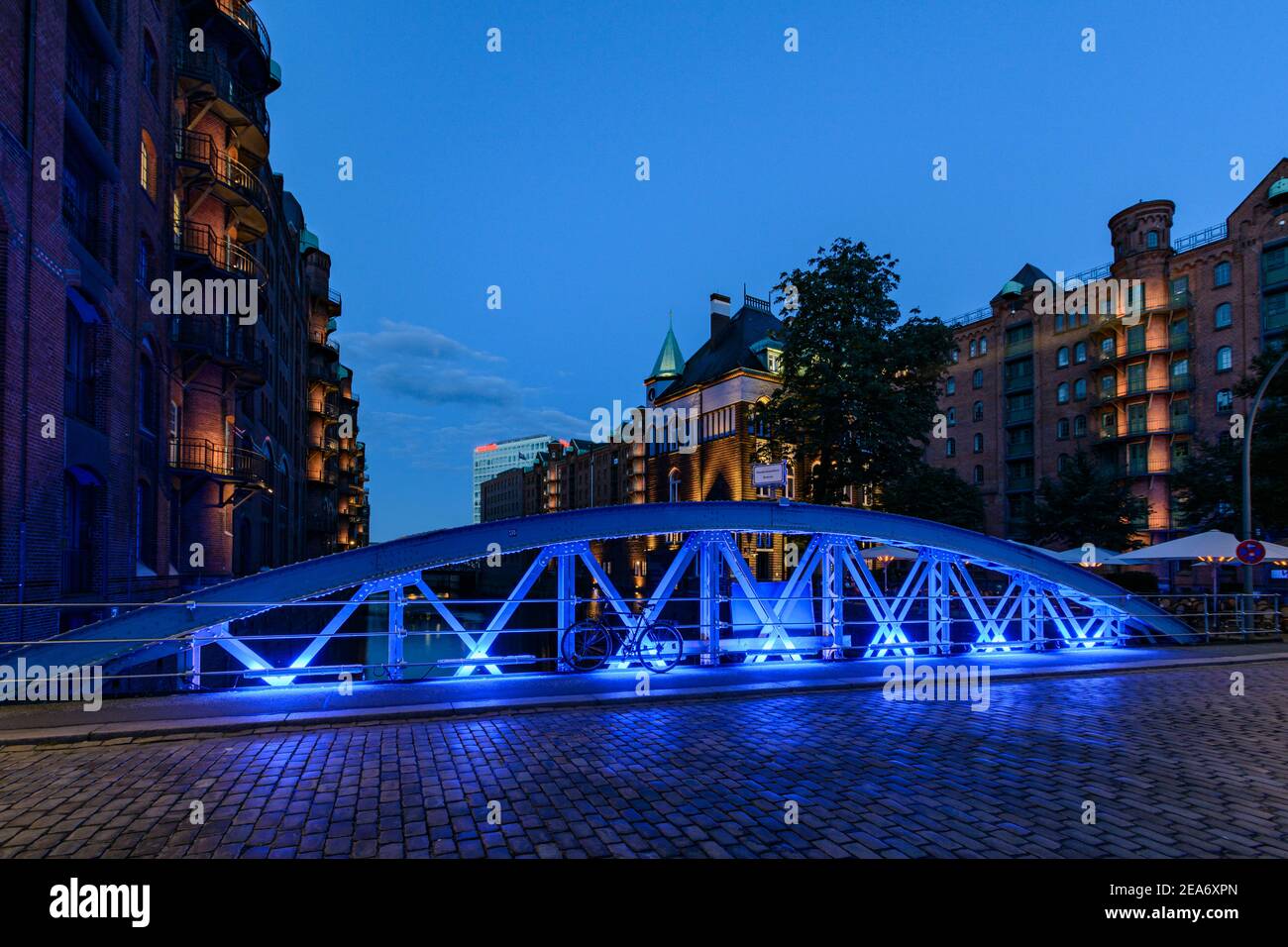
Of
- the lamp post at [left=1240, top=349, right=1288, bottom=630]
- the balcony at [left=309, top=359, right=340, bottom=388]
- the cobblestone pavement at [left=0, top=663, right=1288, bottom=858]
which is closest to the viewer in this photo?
the cobblestone pavement at [left=0, top=663, right=1288, bottom=858]

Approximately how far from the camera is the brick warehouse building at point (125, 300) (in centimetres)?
1363

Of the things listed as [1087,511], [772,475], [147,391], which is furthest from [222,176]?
[1087,511]

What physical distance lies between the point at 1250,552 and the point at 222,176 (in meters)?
34.0

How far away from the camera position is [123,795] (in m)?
6.16

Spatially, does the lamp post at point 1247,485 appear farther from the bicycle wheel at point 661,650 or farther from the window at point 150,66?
the window at point 150,66

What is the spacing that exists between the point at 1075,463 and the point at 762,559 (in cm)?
2480

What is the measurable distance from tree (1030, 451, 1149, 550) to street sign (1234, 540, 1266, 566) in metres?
20.1

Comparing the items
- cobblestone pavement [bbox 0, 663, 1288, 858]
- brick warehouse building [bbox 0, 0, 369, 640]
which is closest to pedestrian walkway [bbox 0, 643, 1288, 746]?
cobblestone pavement [bbox 0, 663, 1288, 858]

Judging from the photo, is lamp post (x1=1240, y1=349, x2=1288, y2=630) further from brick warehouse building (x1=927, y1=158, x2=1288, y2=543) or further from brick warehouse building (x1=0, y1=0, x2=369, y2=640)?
brick warehouse building (x1=0, y1=0, x2=369, y2=640)

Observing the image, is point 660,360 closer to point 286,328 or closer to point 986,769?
point 286,328

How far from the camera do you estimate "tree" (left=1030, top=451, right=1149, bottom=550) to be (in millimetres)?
37906

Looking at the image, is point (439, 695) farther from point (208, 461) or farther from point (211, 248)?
point (211, 248)

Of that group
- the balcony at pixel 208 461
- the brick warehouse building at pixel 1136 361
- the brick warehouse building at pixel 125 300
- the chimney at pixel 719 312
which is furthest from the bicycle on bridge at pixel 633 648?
the chimney at pixel 719 312

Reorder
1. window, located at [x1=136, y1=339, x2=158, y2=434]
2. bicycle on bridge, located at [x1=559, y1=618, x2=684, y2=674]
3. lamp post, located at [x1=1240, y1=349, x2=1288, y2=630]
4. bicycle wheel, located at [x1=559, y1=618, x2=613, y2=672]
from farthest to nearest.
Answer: window, located at [x1=136, y1=339, x2=158, y2=434] → lamp post, located at [x1=1240, y1=349, x2=1288, y2=630] → bicycle on bridge, located at [x1=559, y1=618, x2=684, y2=674] → bicycle wheel, located at [x1=559, y1=618, x2=613, y2=672]
